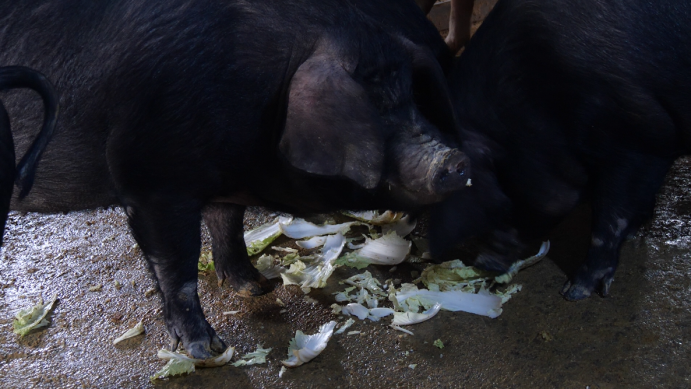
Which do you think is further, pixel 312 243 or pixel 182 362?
pixel 312 243

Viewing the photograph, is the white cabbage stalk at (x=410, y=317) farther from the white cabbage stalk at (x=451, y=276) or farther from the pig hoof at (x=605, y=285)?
the pig hoof at (x=605, y=285)

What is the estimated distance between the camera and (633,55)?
289 cm

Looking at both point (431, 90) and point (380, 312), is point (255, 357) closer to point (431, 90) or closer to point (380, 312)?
point (380, 312)

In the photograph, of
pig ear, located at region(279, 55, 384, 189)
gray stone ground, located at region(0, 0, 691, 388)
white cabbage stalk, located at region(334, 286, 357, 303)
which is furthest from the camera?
white cabbage stalk, located at region(334, 286, 357, 303)

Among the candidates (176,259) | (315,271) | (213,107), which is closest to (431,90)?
(213,107)

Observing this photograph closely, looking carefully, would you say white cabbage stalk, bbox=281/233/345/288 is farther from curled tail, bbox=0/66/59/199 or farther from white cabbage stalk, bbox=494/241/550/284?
curled tail, bbox=0/66/59/199

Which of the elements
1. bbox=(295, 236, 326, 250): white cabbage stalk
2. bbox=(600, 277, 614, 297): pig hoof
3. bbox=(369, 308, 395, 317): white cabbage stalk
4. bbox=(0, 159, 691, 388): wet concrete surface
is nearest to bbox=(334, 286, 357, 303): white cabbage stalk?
bbox=(0, 159, 691, 388): wet concrete surface

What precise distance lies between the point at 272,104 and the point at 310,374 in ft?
3.45

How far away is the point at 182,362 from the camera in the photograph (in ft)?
8.82

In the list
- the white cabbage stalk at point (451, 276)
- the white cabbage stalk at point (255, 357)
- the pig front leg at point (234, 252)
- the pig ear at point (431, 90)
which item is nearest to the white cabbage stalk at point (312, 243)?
the pig front leg at point (234, 252)

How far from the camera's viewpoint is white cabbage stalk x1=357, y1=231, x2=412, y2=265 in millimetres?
3428

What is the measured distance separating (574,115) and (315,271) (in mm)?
1411

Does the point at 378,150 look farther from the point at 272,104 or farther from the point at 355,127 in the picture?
the point at 272,104

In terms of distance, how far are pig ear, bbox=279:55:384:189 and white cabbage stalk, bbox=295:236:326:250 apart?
1283 mm
